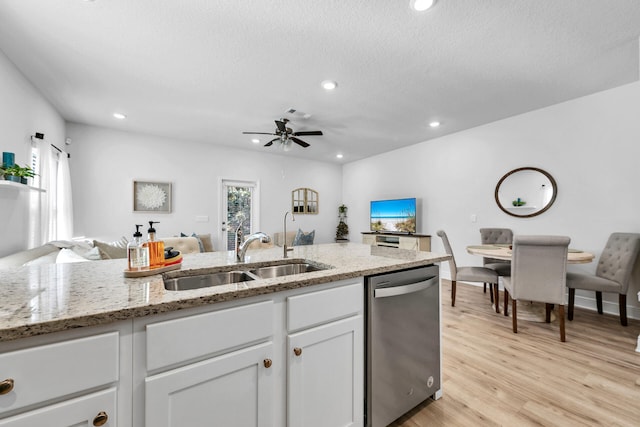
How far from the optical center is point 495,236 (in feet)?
12.8

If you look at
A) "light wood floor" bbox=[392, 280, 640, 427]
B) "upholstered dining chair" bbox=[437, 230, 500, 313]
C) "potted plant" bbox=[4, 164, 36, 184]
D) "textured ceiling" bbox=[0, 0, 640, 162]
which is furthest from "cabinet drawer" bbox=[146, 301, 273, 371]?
"upholstered dining chair" bbox=[437, 230, 500, 313]

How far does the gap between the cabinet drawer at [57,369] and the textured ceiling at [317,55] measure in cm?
212

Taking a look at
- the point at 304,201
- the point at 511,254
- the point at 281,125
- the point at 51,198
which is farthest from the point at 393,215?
the point at 51,198

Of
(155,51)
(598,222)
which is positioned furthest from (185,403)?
(598,222)

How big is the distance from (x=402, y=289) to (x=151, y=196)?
4.78 meters

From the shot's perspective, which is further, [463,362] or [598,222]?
[598,222]

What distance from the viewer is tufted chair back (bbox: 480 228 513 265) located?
381 cm

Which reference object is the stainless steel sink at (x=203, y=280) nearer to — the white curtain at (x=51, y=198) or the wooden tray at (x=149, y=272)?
the wooden tray at (x=149, y=272)

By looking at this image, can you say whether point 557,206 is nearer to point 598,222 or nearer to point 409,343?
point 598,222

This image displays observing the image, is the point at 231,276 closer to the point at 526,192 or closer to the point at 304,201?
the point at 526,192

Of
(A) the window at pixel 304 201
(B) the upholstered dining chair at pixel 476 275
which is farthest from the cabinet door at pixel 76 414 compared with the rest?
(A) the window at pixel 304 201

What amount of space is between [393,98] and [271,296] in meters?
3.00

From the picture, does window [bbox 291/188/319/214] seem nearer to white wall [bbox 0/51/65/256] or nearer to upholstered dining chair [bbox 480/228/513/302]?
upholstered dining chair [bbox 480/228/513/302]

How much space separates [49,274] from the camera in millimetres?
1238
